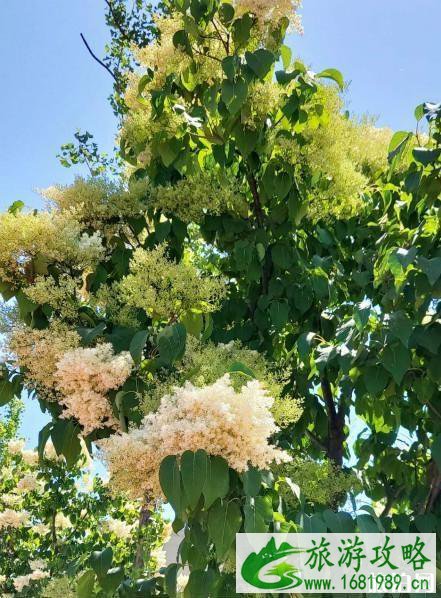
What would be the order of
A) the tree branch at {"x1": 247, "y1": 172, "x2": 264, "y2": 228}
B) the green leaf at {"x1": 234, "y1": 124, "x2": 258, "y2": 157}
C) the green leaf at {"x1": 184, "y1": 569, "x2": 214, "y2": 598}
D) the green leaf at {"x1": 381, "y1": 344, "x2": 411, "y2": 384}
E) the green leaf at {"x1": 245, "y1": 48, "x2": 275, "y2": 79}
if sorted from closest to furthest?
the green leaf at {"x1": 184, "y1": 569, "x2": 214, "y2": 598}, the green leaf at {"x1": 381, "y1": 344, "x2": 411, "y2": 384}, the green leaf at {"x1": 245, "y1": 48, "x2": 275, "y2": 79}, the green leaf at {"x1": 234, "y1": 124, "x2": 258, "y2": 157}, the tree branch at {"x1": 247, "y1": 172, "x2": 264, "y2": 228}

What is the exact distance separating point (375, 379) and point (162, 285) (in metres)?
0.59

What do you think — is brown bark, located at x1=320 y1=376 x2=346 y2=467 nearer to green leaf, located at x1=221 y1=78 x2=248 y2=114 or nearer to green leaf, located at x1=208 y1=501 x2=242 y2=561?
green leaf, located at x1=221 y1=78 x2=248 y2=114

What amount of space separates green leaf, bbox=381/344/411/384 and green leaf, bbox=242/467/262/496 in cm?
48

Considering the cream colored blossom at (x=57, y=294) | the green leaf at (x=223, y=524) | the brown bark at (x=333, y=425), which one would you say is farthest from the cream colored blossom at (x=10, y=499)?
the green leaf at (x=223, y=524)

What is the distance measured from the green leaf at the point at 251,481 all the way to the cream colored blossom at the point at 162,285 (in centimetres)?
55

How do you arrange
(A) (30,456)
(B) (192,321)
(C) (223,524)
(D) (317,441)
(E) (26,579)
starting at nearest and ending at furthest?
(C) (223,524) → (B) (192,321) → (D) (317,441) → (E) (26,579) → (A) (30,456)

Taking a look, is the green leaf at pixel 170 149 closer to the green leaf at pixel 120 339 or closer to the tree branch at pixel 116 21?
the green leaf at pixel 120 339

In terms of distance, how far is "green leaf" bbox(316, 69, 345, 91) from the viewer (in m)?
2.18

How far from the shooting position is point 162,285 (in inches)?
71.0

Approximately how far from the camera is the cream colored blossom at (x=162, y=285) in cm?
178

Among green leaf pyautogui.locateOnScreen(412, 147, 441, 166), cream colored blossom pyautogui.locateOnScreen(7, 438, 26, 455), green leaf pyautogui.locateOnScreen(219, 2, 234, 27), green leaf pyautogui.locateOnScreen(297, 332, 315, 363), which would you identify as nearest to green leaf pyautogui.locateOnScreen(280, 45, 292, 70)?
green leaf pyautogui.locateOnScreen(219, 2, 234, 27)

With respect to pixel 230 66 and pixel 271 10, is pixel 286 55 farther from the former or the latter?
pixel 230 66

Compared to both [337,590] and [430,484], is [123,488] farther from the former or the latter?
[430,484]

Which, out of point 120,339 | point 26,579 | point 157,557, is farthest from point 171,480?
point 26,579
